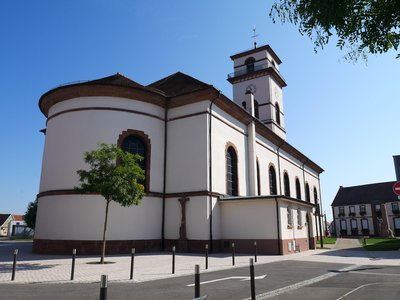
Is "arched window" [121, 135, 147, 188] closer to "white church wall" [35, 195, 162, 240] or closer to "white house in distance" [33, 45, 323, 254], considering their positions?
"white house in distance" [33, 45, 323, 254]

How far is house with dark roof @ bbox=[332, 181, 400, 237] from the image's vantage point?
2591 inches

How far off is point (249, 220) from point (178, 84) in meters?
12.1

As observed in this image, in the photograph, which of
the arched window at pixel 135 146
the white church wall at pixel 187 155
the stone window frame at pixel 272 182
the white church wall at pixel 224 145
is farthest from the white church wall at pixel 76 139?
the stone window frame at pixel 272 182

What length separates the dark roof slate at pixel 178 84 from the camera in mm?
24020

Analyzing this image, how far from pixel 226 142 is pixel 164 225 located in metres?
7.31

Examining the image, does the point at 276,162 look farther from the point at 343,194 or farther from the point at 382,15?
the point at 343,194

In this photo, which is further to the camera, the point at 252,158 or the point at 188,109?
the point at 252,158

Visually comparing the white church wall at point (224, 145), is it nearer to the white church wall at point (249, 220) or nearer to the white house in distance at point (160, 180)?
the white house in distance at point (160, 180)

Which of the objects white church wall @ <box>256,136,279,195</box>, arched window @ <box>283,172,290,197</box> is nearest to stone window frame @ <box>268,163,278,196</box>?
white church wall @ <box>256,136,279,195</box>

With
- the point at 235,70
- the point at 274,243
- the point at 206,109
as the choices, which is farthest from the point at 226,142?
the point at 235,70

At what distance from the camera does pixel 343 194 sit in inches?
3039

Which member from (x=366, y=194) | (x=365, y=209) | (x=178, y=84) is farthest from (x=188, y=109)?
(x=366, y=194)

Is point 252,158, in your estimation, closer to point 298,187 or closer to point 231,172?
point 231,172

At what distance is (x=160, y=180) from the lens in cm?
2197
